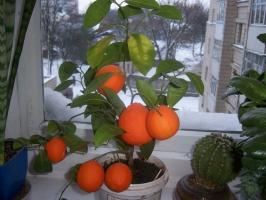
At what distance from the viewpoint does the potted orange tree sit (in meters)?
0.46

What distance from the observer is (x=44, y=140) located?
2.31ft

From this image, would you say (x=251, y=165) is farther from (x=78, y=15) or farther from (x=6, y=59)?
(x=78, y=15)

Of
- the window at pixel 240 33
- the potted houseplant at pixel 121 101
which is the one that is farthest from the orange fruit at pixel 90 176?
the window at pixel 240 33

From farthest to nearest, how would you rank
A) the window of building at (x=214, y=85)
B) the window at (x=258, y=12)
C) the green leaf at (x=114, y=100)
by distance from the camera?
the window of building at (x=214, y=85)
the window at (x=258, y=12)
the green leaf at (x=114, y=100)

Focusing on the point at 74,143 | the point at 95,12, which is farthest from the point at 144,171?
the point at 95,12

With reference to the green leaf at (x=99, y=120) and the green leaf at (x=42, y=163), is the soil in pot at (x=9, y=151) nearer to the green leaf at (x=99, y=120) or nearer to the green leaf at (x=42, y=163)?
the green leaf at (x=42, y=163)

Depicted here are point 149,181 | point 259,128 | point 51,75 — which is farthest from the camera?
point 51,75

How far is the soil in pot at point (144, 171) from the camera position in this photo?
0.66m

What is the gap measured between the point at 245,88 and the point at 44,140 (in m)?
0.46

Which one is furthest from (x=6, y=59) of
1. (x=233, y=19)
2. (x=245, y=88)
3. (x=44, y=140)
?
(x=233, y=19)

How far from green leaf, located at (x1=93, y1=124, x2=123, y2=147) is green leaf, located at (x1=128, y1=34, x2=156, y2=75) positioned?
109mm

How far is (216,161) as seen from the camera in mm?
676

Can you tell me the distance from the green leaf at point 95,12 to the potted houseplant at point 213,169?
41 centimetres

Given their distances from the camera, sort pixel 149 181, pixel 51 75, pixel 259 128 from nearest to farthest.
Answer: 1. pixel 259 128
2. pixel 149 181
3. pixel 51 75
